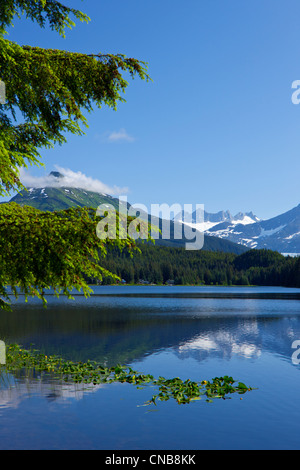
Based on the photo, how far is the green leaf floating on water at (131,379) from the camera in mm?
19295

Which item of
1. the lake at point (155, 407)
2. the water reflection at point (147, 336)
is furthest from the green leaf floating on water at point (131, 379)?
the water reflection at point (147, 336)

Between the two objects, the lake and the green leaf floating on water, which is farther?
the green leaf floating on water

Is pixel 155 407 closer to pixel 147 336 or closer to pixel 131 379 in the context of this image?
pixel 131 379

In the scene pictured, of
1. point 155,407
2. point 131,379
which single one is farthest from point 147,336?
point 155,407

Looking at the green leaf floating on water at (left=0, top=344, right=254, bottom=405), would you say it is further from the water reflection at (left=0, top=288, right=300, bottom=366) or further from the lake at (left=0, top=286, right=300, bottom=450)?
the water reflection at (left=0, top=288, right=300, bottom=366)

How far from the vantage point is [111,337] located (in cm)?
3959

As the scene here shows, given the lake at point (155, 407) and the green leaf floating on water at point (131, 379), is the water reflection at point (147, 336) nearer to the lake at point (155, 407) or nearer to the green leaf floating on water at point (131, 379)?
the lake at point (155, 407)

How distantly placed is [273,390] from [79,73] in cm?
1823

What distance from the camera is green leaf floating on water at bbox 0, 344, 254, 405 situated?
19.3 meters

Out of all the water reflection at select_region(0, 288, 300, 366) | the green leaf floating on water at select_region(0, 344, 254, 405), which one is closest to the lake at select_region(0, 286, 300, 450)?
the water reflection at select_region(0, 288, 300, 366)

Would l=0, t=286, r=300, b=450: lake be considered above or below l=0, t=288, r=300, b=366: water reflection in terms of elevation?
above

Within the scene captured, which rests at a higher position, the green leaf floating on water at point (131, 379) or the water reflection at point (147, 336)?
the green leaf floating on water at point (131, 379)
